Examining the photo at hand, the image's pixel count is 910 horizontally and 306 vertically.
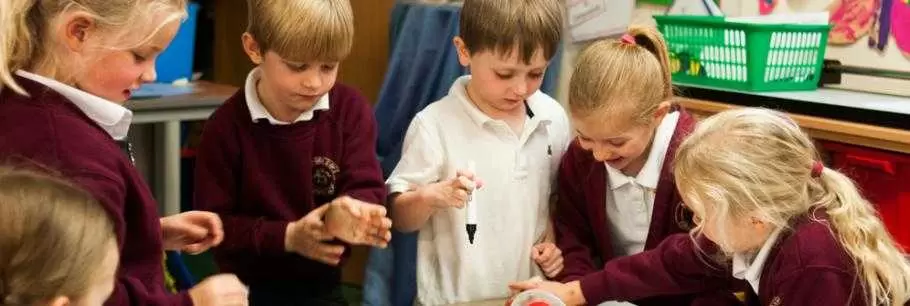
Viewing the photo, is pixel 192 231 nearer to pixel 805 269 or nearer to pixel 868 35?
pixel 805 269

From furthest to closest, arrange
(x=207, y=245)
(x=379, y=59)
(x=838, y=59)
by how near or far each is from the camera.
A: (x=379, y=59)
(x=838, y=59)
(x=207, y=245)

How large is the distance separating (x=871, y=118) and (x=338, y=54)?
897 millimetres

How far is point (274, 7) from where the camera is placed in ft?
5.46

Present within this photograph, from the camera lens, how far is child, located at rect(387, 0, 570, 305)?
1743mm

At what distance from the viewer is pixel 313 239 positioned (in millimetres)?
1647

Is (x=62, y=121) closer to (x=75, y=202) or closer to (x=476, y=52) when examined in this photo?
(x=75, y=202)

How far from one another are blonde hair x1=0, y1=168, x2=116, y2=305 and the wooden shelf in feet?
4.10

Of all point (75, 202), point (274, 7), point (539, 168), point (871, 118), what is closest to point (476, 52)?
point (539, 168)

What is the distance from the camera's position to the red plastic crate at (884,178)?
1.72m

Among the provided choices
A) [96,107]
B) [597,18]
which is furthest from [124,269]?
[597,18]

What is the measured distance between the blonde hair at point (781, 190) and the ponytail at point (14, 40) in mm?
853

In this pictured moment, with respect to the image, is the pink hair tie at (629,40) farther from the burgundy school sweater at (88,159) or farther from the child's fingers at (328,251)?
the burgundy school sweater at (88,159)

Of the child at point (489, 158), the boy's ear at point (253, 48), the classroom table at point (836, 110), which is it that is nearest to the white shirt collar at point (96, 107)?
the boy's ear at point (253, 48)

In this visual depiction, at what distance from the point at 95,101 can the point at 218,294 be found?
28cm
